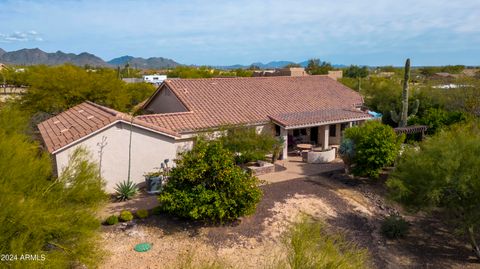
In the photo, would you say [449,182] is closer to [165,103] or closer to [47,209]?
[47,209]

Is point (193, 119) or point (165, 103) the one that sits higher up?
point (165, 103)

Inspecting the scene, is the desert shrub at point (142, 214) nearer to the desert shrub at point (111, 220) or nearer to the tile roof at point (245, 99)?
the desert shrub at point (111, 220)

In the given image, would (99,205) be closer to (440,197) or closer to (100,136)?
(100,136)

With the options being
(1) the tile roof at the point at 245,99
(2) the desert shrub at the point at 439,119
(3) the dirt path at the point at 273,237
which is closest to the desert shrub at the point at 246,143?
(1) the tile roof at the point at 245,99

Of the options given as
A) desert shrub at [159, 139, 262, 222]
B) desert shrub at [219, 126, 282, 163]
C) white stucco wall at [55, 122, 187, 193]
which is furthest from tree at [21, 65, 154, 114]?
desert shrub at [159, 139, 262, 222]

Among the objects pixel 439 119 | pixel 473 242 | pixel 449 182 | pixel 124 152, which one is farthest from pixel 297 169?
pixel 439 119

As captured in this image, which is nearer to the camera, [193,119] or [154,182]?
[154,182]
